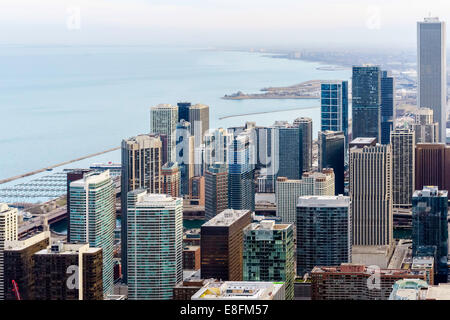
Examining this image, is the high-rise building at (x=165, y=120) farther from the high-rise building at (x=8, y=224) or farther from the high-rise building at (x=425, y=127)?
the high-rise building at (x=8, y=224)

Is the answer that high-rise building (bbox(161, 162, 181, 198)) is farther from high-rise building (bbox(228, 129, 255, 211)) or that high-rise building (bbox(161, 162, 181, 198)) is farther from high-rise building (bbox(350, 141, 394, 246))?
high-rise building (bbox(350, 141, 394, 246))

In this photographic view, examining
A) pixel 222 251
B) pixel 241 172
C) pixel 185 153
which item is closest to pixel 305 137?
pixel 185 153

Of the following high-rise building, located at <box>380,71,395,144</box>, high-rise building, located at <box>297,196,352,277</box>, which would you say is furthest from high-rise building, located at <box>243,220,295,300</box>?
high-rise building, located at <box>380,71,395,144</box>

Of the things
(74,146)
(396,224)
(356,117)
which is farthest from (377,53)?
(356,117)

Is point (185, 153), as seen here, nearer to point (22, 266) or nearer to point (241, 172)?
point (241, 172)

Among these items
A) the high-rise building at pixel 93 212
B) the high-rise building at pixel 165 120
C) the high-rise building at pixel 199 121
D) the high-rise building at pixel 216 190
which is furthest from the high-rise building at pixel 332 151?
the high-rise building at pixel 93 212
